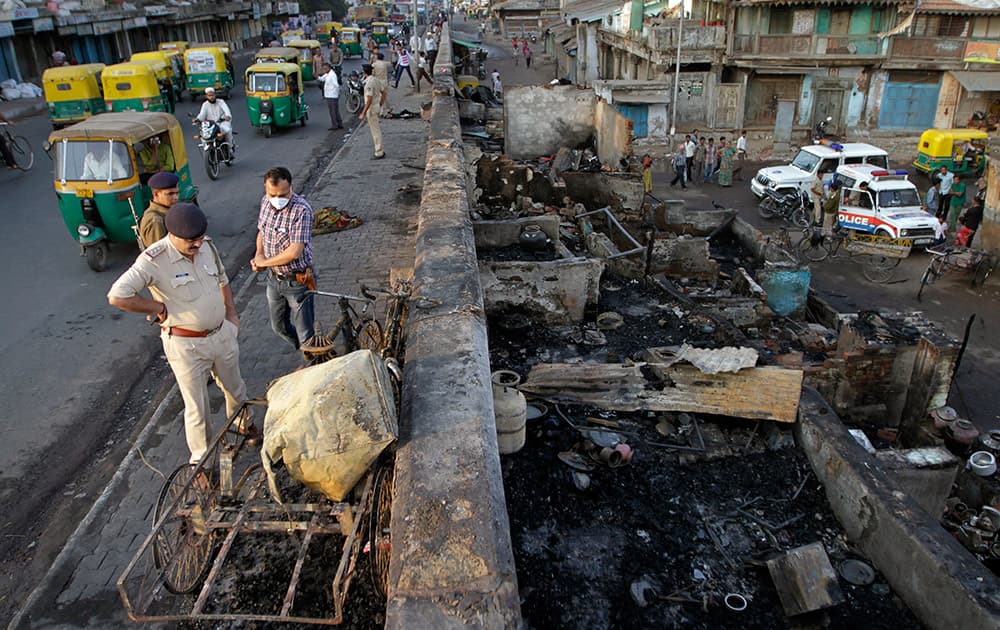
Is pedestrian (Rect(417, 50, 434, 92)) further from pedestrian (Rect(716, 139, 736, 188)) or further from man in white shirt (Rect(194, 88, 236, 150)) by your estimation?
pedestrian (Rect(716, 139, 736, 188))

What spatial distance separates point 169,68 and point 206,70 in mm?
2120

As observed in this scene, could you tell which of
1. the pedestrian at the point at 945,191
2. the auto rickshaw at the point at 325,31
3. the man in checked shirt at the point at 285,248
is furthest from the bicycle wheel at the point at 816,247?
the auto rickshaw at the point at 325,31

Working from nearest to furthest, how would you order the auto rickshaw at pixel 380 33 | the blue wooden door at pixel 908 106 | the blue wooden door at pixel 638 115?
the blue wooden door at pixel 638 115, the blue wooden door at pixel 908 106, the auto rickshaw at pixel 380 33

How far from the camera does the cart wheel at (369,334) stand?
5.75 meters

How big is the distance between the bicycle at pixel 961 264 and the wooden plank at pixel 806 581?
37.4 feet

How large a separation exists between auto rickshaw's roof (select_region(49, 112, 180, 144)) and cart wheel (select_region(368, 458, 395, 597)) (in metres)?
8.41

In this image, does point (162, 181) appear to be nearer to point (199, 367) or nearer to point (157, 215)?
point (157, 215)

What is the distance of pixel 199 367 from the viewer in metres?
4.90

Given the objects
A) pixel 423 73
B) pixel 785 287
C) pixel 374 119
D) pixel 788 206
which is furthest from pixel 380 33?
pixel 785 287

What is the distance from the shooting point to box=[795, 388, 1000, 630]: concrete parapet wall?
4.05 metres

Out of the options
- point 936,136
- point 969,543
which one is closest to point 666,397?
point 969,543

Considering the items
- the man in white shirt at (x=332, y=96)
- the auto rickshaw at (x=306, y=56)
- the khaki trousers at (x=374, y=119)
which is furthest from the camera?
the auto rickshaw at (x=306, y=56)

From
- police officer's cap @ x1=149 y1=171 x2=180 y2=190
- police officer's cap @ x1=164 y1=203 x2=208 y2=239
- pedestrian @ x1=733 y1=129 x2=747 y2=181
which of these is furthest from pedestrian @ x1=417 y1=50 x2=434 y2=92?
police officer's cap @ x1=164 y1=203 x2=208 y2=239

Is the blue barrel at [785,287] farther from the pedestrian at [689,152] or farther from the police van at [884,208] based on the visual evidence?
the pedestrian at [689,152]
